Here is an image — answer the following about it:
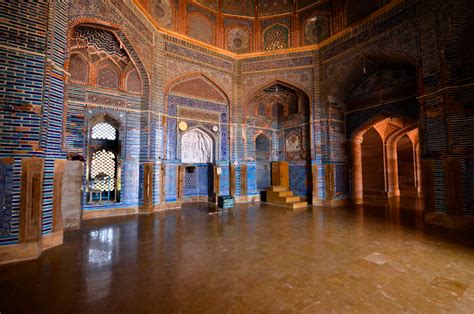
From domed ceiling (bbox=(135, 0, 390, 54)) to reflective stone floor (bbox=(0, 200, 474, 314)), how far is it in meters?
8.24

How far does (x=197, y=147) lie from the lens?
34.1 ft

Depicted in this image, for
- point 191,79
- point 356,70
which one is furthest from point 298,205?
point 191,79

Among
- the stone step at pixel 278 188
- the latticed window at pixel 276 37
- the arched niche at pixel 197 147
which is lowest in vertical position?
the stone step at pixel 278 188

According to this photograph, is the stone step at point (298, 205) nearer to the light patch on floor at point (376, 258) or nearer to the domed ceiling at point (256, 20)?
the light patch on floor at point (376, 258)

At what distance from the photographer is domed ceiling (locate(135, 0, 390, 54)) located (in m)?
9.03

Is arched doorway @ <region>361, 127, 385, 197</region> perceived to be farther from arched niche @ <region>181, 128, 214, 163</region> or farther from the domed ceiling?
arched niche @ <region>181, 128, 214, 163</region>

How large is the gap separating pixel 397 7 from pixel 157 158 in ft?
32.2

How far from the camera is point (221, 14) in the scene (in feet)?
34.4

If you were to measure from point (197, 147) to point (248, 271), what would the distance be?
774cm

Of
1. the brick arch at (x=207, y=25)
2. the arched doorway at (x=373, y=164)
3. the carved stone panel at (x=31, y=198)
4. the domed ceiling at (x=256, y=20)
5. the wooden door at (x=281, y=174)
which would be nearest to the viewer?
the carved stone panel at (x=31, y=198)

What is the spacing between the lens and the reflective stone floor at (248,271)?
2473mm

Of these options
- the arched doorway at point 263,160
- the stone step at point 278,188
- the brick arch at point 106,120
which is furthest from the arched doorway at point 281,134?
the brick arch at point 106,120

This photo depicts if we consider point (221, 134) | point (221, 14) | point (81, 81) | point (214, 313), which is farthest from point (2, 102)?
point (221, 14)

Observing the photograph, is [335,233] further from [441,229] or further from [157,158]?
[157,158]
